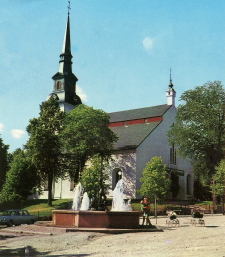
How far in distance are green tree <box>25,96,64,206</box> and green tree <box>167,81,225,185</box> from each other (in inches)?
594

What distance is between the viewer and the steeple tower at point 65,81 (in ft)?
191

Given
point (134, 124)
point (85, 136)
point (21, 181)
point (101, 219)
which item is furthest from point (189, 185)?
point (101, 219)

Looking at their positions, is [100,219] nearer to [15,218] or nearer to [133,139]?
[15,218]

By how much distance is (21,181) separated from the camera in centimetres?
4706

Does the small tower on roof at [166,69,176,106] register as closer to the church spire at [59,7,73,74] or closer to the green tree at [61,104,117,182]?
the green tree at [61,104,117,182]

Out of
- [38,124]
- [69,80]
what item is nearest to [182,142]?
[38,124]

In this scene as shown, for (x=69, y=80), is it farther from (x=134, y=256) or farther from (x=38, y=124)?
(x=134, y=256)

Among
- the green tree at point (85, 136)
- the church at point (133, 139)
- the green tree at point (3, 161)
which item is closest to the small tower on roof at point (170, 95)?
the church at point (133, 139)

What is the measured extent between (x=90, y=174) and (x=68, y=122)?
9.39 metres

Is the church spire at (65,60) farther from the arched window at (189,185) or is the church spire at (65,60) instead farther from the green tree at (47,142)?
the arched window at (189,185)

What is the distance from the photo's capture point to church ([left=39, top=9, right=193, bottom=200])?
152ft

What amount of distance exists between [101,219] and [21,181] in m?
31.7

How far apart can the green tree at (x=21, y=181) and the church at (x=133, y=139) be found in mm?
6226

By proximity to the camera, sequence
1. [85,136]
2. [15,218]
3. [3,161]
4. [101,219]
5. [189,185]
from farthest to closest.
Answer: [3,161] < [189,185] < [85,136] < [15,218] < [101,219]
